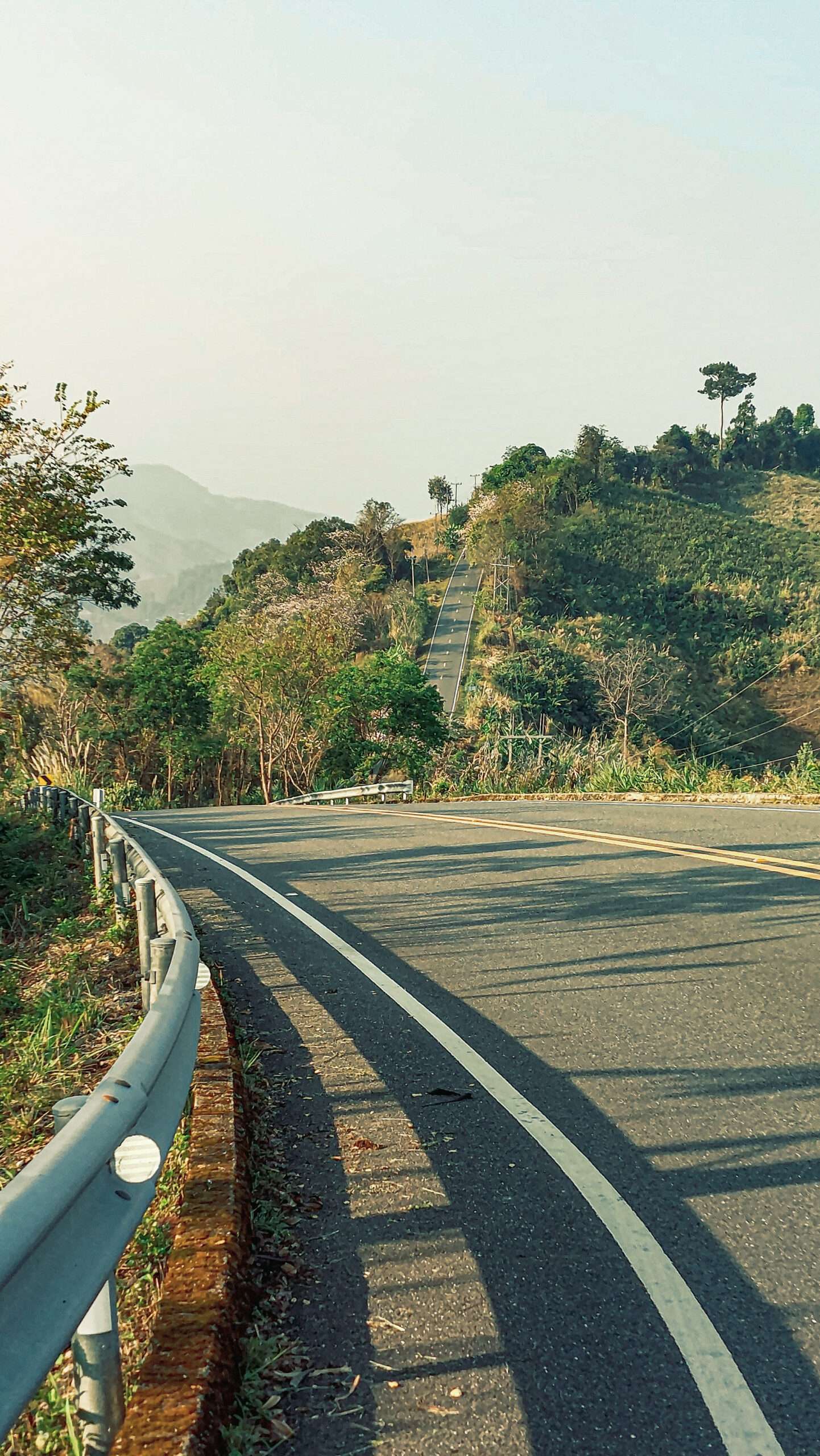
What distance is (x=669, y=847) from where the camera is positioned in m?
11.2

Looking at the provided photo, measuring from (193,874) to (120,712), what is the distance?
132 ft

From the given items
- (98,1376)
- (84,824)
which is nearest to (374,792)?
→ (84,824)

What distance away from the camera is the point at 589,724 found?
210ft

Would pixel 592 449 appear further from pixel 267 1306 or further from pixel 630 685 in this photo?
pixel 267 1306

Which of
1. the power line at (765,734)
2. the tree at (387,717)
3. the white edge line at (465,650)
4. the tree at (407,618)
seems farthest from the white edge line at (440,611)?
the tree at (387,717)

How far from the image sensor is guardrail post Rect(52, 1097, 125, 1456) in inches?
95.5

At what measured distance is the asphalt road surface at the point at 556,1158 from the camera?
2.75 metres

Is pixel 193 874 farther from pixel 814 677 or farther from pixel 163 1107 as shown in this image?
pixel 814 677

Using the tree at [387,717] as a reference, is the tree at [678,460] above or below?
above

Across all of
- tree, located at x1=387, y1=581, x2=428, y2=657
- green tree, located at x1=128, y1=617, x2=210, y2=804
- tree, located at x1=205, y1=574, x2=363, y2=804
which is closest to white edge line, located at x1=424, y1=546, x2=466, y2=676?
tree, located at x1=387, y1=581, x2=428, y2=657

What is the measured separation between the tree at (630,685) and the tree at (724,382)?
90279mm

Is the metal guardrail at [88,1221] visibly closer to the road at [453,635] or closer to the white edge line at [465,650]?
the white edge line at [465,650]

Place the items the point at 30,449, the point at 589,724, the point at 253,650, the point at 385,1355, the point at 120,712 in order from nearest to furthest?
the point at 385,1355
the point at 30,449
the point at 253,650
the point at 120,712
the point at 589,724

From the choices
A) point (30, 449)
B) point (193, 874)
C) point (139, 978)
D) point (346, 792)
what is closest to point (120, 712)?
point (346, 792)
